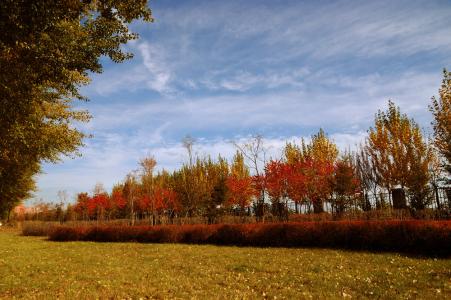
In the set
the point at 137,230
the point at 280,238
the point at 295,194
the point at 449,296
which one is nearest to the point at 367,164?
the point at 295,194

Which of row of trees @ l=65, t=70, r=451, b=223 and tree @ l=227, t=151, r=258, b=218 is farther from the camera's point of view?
tree @ l=227, t=151, r=258, b=218

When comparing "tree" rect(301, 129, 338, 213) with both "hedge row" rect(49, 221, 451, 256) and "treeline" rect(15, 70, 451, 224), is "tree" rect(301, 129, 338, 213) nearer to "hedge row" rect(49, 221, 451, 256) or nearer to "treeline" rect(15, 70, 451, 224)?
"treeline" rect(15, 70, 451, 224)

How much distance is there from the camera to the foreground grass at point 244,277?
833 cm

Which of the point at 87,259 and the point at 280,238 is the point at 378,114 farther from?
the point at 87,259

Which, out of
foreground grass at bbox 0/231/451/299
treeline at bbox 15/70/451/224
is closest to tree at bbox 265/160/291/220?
treeline at bbox 15/70/451/224

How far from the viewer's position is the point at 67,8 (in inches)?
326

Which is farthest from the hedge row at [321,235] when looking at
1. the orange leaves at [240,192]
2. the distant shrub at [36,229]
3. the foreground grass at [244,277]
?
the distant shrub at [36,229]

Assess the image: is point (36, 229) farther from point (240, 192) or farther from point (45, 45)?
point (45, 45)

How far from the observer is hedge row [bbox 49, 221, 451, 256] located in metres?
13.3

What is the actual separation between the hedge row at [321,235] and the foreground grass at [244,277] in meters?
1.35

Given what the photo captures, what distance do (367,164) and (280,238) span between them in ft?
70.4

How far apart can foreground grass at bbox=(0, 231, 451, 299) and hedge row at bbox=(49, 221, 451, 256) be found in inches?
53.2

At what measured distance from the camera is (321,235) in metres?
17.0

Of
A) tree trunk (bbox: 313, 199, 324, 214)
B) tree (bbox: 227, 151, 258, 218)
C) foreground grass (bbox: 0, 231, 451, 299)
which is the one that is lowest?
foreground grass (bbox: 0, 231, 451, 299)
